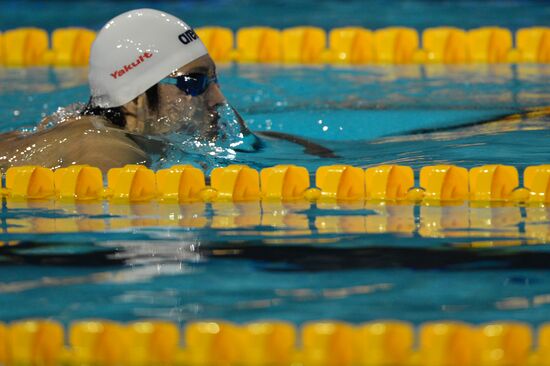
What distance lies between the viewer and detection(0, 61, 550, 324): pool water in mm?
2494

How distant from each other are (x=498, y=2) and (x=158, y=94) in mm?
6170

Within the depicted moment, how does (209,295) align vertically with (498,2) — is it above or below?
below

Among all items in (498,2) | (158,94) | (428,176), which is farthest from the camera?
(498,2)

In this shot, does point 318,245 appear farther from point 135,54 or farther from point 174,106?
point 135,54

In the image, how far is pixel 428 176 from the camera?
11.8 feet

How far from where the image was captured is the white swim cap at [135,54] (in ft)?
13.4

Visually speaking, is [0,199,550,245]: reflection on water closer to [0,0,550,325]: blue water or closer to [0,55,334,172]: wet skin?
[0,0,550,325]: blue water

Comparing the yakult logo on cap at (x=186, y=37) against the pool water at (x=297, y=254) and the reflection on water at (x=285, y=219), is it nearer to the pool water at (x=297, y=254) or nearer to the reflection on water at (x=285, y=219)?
the pool water at (x=297, y=254)

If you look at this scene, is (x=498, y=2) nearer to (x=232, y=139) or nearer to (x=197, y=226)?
(x=232, y=139)

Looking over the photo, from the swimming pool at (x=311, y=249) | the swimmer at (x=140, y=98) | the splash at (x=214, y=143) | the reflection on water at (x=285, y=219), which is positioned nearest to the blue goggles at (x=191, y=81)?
the swimmer at (x=140, y=98)

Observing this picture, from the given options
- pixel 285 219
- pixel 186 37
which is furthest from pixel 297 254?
pixel 186 37

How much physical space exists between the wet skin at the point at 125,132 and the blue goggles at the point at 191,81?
0.05ft

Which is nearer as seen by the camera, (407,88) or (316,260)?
(316,260)

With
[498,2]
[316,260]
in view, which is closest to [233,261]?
[316,260]
